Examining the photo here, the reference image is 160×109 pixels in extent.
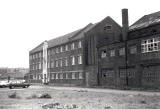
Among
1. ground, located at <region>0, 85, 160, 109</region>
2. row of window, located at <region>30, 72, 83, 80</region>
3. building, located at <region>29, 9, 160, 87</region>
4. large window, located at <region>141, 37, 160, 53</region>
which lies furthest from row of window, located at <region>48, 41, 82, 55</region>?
ground, located at <region>0, 85, 160, 109</region>

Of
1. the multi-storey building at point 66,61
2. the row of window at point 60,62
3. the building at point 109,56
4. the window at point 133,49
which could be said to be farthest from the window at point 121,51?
the row of window at point 60,62

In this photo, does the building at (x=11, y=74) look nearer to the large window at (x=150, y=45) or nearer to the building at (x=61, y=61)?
the building at (x=61, y=61)

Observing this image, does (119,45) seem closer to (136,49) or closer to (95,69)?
(136,49)

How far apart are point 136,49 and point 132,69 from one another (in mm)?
2880

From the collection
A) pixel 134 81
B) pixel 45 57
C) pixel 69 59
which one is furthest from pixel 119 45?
pixel 45 57

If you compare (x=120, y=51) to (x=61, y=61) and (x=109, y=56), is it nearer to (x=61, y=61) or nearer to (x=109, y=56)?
(x=109, y=56)

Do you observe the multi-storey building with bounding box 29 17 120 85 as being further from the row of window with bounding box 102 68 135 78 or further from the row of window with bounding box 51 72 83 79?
the row of window with bounding box 102 68 135 78

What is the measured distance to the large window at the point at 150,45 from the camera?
3344cm

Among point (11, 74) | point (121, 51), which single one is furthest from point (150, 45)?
point (11, 74)

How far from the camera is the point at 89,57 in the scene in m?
50.4

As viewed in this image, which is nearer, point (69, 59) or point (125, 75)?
point (125, 75)

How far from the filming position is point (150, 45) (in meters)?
34.4

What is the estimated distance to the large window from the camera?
33438mm

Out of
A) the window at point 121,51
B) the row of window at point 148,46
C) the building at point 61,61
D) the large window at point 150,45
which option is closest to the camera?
the large window at point 150,45
